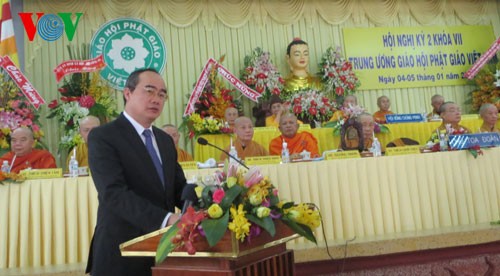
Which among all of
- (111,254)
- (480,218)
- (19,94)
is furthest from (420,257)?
(19,94)

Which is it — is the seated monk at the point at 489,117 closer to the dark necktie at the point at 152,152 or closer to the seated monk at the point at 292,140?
the seated monk at the point at 292,140

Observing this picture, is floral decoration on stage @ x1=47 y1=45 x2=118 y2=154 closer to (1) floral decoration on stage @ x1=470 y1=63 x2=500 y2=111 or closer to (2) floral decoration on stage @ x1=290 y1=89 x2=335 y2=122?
(2) floral decoration on stage @ x1=290 y1=89 x2=335 y2=122

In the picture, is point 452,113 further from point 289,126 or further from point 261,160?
point 261,160

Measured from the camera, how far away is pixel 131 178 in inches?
54.0

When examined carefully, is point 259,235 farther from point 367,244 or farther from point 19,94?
point 19,94

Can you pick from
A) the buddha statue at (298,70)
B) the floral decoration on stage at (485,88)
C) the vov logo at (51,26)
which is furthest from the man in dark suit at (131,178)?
the floral decoration on stage at (485,88)

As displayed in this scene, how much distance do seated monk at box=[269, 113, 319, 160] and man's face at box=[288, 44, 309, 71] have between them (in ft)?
6.94

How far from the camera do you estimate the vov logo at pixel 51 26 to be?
5500 mm

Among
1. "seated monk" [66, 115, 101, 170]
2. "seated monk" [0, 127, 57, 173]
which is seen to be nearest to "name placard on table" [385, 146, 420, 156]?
"seated monk" [66, 115, 101, 170]

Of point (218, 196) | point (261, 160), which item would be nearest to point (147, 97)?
point (218, 196)

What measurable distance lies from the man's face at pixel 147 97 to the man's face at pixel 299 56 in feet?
16.2

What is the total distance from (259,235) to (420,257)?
1358 mm

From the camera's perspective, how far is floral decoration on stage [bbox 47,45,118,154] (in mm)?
5074

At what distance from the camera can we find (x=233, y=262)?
104 cm
